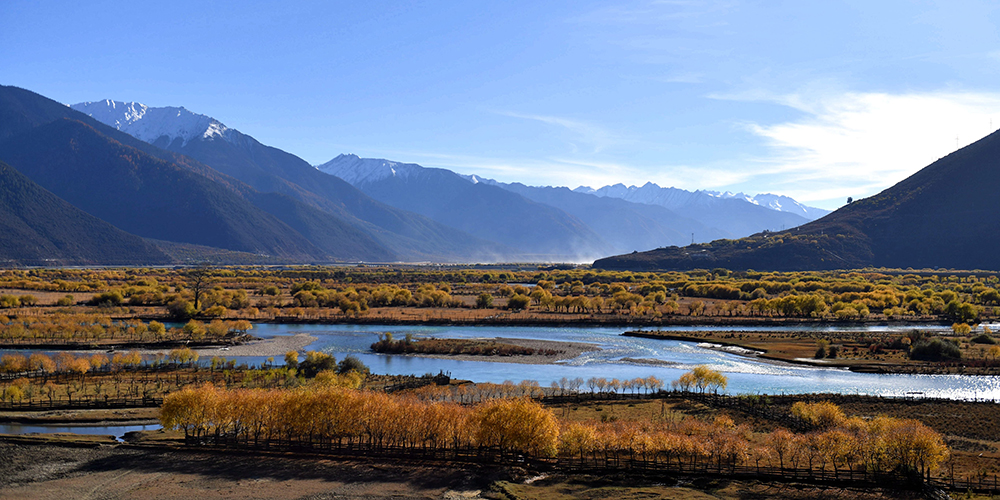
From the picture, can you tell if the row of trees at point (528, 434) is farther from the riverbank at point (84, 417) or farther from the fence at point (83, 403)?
the fence at point (83, 403)

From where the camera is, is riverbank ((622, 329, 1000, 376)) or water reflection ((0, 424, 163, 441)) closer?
water reflection ((0, 424, 163, 441))

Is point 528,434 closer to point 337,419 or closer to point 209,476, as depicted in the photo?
point 337,419

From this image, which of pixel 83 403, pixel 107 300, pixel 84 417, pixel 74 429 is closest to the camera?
pixel 74 429

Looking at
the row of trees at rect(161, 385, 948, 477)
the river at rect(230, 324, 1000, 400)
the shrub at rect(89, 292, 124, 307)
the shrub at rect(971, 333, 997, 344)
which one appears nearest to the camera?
the row of trees at rect(161, 385, 948, 477)

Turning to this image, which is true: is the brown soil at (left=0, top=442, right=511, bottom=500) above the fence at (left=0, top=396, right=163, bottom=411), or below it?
below

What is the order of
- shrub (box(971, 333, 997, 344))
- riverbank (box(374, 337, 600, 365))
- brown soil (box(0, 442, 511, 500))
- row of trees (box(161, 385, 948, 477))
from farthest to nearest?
1. shrub (box(971, 333, 997, 344))
2. riverbank (box(374, 337, 600, 365))
3. row of trees (box(161, 385, 948, 477))
4. brown soil (box(0, 442, 511, 500))

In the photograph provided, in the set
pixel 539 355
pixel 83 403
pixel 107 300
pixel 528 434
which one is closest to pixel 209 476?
pixel 528 434

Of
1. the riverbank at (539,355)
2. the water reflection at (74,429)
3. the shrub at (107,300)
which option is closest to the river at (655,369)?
the riverbank at (539,355)

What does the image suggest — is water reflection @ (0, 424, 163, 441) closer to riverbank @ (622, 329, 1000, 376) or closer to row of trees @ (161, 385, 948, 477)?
row of trees @ (161, 385, 948, 477)

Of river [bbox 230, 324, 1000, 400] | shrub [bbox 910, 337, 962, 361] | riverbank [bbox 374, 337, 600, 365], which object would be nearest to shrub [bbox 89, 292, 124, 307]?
river [bbox 230, 324, 1000, 400]

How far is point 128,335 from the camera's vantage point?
97.6 m

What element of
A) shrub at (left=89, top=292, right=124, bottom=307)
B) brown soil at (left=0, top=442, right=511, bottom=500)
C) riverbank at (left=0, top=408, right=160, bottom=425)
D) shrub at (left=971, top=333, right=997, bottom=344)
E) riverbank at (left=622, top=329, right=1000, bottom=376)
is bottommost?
brown soil at (left=0, top=442, right=511, bottom=500)

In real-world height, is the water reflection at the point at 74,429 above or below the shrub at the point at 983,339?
below

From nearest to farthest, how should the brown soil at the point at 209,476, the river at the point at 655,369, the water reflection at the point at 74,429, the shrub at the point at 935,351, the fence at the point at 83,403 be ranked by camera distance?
1. the brown soil at the point at 209,476
2. the water reflection at the point at 74,429
3. the fence at the point at 83,403
4. the river at the point at 655,369
5. the shrub at the point at 935,351
